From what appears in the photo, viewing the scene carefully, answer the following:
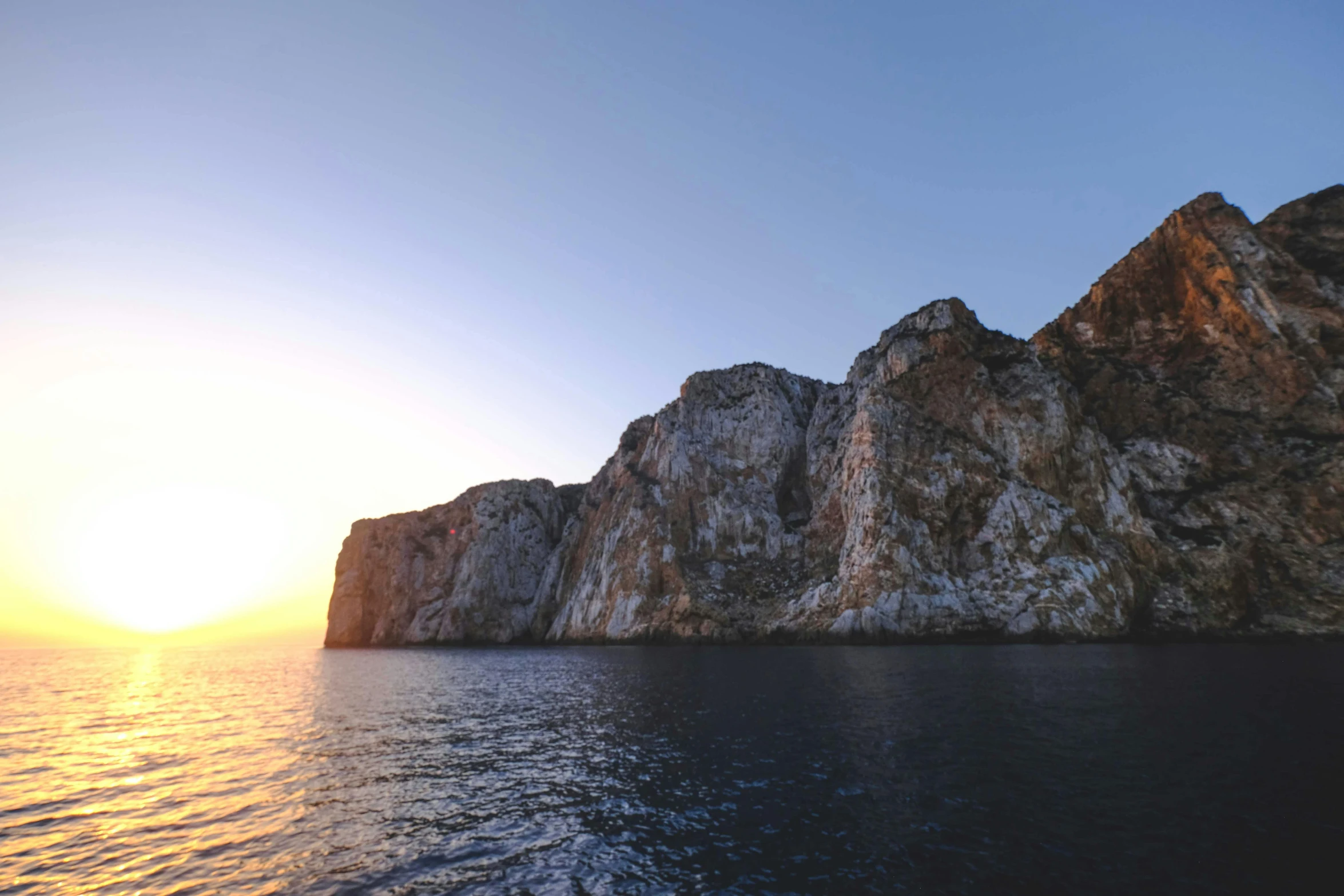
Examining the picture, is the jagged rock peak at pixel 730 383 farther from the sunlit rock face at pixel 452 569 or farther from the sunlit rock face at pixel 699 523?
the sunlit rock face at pixel 452 569

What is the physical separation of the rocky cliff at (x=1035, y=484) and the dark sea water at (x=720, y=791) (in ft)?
118

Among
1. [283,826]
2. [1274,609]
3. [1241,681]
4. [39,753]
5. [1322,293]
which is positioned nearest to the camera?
[283,826]

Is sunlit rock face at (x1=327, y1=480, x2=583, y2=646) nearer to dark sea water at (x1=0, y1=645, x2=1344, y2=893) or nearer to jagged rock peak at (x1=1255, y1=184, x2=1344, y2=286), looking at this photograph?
dark sea water at (x1=0, y1=645, x2=1344, y2=893)

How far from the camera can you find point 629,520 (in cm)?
10731

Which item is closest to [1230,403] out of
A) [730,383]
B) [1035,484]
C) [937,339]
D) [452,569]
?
[1035,484]

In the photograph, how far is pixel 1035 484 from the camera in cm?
8188

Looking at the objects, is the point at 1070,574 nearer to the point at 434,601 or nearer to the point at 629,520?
the point at 629,520

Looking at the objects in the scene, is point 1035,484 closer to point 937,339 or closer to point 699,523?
point 937,339

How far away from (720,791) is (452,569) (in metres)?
121

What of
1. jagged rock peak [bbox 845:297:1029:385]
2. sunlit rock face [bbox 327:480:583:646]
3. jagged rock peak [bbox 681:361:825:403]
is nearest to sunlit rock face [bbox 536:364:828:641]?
jagged rock peak [bbox 681:361:825:403]

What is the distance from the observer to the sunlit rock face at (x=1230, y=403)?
235 ft

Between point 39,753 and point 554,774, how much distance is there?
26.0 m

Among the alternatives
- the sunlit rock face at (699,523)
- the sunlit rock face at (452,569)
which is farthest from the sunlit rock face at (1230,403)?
the sunlit rock face at (452,569)

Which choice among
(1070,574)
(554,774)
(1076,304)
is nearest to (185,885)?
(554,774)
